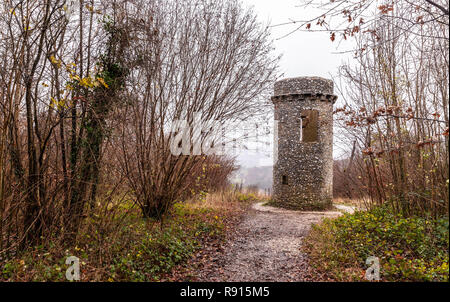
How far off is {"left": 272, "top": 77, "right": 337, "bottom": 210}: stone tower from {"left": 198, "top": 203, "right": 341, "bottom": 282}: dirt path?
7.28 feet

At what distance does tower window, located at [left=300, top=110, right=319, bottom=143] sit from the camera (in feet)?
32.0

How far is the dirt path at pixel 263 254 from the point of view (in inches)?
157

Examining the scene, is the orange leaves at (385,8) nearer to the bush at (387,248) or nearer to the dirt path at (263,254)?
the bush at (387,248)

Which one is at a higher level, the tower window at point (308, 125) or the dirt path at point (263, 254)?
the tower window at point (308, 125)

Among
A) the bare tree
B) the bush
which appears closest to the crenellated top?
the bare tree

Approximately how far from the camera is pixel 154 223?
19.3 feet

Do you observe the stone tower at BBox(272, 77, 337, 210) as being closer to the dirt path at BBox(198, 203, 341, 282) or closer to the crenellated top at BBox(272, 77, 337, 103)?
the crenellated top at BBox(272, 77, 337, 103)

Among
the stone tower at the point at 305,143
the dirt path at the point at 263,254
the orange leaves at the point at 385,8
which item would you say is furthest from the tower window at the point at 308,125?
the orange leaves at the point at 385,8

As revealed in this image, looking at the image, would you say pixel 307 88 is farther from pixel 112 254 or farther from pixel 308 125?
pixel 112 254

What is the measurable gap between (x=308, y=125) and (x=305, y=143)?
0.65 meters

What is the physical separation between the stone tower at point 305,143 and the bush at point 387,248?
4.27m

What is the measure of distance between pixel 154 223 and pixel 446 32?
20.1 feet

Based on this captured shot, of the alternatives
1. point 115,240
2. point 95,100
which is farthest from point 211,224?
point 95,100
